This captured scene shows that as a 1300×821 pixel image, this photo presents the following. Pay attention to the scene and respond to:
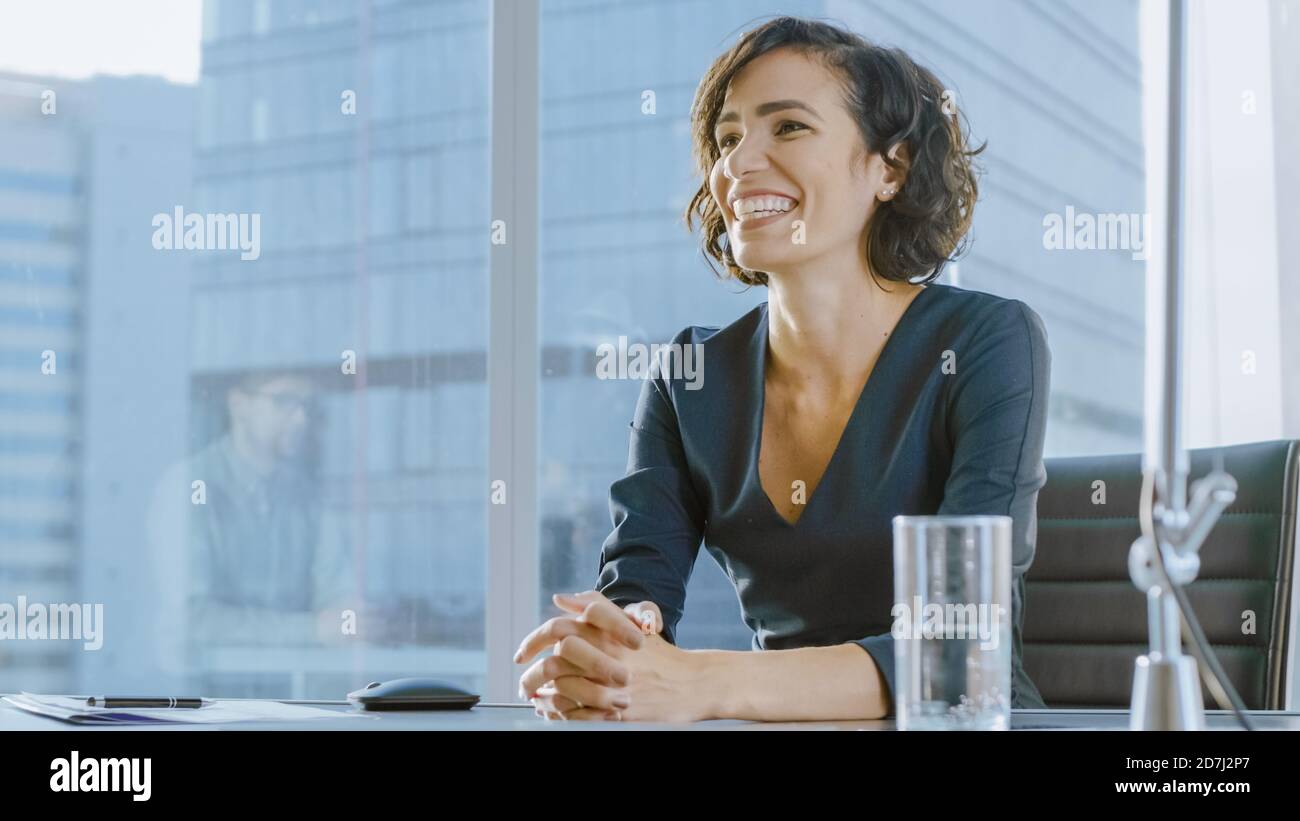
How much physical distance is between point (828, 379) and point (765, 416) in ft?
0.32

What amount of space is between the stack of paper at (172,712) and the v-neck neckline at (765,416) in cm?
62

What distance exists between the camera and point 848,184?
1.72 m

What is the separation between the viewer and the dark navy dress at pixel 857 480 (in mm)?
1431

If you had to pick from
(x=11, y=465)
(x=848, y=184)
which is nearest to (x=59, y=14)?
(x=11, y=465)

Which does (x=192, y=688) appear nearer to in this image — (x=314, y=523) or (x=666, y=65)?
(x=314, y=523)

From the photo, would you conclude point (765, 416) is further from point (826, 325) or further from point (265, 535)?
point (265, 535)

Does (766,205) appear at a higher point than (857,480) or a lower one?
higher

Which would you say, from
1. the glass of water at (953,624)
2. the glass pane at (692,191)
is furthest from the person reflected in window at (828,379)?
the glass pane at (692,191)

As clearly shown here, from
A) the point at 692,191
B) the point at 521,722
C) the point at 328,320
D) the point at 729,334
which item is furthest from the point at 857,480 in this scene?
the point at 328,320

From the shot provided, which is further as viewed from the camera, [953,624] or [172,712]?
[172,712]

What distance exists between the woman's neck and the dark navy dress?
4 centimetres

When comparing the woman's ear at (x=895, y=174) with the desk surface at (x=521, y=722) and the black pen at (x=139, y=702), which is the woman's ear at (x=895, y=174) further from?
the black pen at (x=139, y=702)

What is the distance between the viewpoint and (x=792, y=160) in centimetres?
168

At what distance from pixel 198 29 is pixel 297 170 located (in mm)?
410
